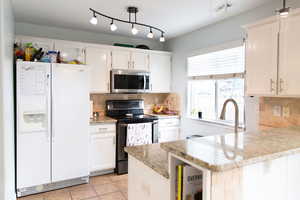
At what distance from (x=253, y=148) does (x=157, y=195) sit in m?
0.65

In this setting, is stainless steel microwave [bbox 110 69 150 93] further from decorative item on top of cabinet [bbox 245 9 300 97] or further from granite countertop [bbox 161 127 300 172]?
granite countertop [bbox 161 127 300 172]

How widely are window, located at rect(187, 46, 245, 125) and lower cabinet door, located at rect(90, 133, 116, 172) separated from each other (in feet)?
5.40

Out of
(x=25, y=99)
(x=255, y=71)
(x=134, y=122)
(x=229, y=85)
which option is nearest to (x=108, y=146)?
(x=134, y=122)

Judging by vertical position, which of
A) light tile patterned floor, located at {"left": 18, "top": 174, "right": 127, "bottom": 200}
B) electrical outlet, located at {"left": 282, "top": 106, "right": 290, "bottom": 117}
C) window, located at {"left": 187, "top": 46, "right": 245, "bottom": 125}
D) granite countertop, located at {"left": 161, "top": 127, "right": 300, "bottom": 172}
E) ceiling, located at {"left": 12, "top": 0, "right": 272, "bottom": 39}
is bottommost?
light tile patterned floor, located at {"left": 18, "top": 174, "right": 127, "bottom": 200}

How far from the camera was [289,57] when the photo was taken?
6.66 feet

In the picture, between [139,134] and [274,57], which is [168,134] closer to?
[139,134]

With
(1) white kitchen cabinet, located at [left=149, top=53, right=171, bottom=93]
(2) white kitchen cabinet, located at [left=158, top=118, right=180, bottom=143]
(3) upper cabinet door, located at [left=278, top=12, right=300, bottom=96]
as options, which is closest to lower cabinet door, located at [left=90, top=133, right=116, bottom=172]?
(2) white kitchen cabinet, located at [left=158, top=118, right=180, bottom=143]

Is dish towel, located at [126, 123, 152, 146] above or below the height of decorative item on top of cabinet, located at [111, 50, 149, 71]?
below

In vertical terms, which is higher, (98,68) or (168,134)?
(98,68)

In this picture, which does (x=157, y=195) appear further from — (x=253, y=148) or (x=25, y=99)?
(x=25, y=99)

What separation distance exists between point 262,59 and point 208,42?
1387 millimetres

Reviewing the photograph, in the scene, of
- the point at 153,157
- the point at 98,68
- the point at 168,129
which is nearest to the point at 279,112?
the point at 153,157

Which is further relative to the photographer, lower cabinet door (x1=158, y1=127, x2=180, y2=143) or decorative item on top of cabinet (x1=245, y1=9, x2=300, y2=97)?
lower cabinet door (x1=158, y1=127, x2=180, y2=143)

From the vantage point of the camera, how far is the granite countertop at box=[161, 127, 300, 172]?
94 centimetres
